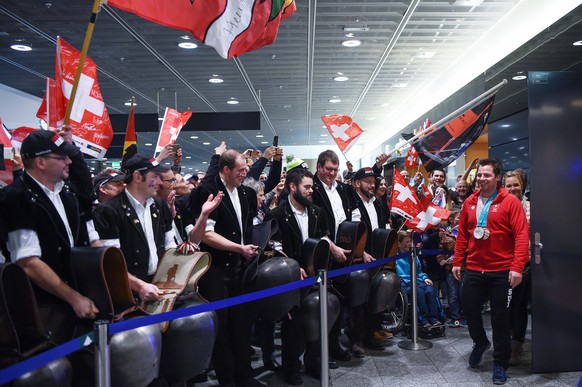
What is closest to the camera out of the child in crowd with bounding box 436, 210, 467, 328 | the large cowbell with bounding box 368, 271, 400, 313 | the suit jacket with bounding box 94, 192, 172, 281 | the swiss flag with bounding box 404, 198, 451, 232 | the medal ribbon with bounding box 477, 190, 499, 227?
the suit jacket with bounding box 94, 192, 172, 281

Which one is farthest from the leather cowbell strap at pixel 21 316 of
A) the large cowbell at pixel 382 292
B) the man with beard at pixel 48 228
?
the large cowbell at pixel 382 292

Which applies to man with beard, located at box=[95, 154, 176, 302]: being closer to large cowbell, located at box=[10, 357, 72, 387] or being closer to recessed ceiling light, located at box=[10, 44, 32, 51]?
large cowbell, located at box=[10, 357, 72, 387]

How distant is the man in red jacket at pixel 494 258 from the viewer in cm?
464

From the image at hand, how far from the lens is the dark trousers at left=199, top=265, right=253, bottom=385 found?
4.06 meters

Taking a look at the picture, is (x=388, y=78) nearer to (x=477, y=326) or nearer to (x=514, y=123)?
(x=514, y=123)

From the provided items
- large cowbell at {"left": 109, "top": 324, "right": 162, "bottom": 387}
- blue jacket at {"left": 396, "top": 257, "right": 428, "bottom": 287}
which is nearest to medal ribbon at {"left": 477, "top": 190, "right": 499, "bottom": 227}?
blue jacket at {"left": 396, "top": 257, "right": 428, "bottom": 287}

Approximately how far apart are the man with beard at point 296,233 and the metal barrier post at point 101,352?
231cm

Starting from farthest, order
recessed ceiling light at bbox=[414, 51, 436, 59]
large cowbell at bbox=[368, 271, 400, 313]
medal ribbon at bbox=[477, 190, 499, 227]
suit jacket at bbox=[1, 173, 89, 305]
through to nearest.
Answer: recessed ceiling light at bbox=[414, 51, 436, 59], large cowbell at bbox=[368, 271, 400, 313], medal ribbon at bbox=[477, 190, 499, 227], suit jacket at bbox=[1, 173, 89, 305]

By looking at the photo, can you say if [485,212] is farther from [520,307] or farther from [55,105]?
[55,105]

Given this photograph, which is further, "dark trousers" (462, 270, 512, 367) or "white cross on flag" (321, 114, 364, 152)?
"white cross on flag" (321, 114, 364, 152)

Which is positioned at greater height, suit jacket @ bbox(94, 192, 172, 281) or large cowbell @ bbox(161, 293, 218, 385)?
suit jacket @ bbox(94, 192, 172, 281)

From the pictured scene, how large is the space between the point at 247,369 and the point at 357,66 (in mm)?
7492

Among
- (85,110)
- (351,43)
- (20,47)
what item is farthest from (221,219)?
(20,47)

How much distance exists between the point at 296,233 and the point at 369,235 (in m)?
1.21
